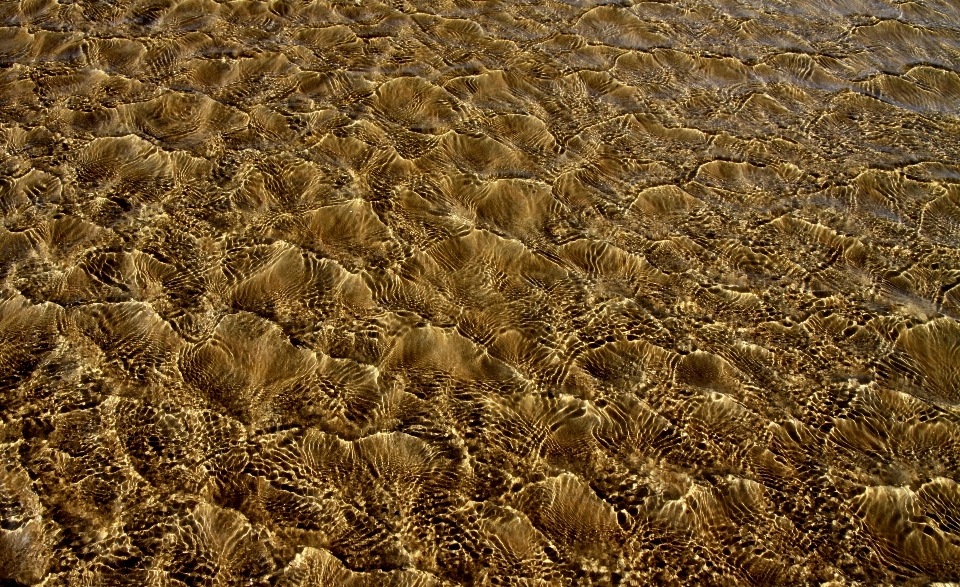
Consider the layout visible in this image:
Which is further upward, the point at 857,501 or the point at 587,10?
the point at 587,10

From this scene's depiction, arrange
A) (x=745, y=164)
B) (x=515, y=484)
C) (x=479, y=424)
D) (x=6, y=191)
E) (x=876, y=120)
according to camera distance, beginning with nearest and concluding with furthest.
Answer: (x=515, y=484), (x=479, y=424), (x=6, y=191), (x=745, y=164), (x=876, y=120)

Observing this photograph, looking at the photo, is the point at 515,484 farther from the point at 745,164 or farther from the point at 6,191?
the point at 6,191

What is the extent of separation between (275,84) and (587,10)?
1775 millimetres

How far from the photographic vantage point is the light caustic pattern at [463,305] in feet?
6.08

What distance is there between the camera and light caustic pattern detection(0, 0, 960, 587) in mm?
1854

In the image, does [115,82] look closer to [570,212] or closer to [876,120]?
[570,212]

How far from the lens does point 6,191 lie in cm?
268

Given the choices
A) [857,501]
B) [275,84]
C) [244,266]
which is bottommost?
[857,501]

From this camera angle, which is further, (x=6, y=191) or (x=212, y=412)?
(x=6, y=191)

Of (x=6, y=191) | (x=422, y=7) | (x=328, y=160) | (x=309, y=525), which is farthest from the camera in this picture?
(x=422, y=7)

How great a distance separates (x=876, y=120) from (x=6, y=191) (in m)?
3.64

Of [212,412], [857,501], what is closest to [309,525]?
[212,412]

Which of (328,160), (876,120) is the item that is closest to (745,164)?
(876,120)

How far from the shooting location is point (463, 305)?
2.41 meters
